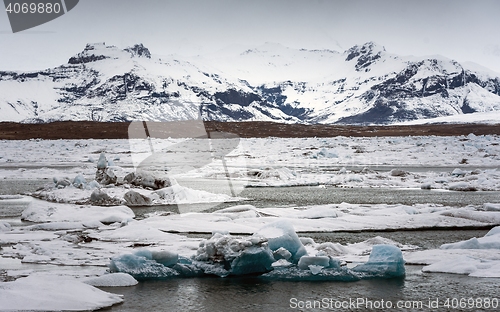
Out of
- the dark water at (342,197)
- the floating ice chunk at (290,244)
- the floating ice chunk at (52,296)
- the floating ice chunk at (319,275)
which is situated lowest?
the dark water at (342,197)

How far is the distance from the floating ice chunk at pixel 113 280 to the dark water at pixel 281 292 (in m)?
0.16

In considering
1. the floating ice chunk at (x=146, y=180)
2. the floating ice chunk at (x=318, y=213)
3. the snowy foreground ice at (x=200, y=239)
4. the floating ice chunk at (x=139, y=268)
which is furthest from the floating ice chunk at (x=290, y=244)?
the floating ice chunk at (x=146, y=180)

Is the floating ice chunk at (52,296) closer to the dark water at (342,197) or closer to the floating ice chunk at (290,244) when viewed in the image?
the floating ice chunk at (290,244)

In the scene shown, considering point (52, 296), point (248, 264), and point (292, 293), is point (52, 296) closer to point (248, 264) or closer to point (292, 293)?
point (248, 264)

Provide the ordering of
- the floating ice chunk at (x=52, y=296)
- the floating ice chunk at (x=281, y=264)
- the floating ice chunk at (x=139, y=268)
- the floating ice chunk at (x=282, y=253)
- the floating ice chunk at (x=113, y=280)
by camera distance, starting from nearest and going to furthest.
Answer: the floating ice chunk at (x=52, y=296) → the floating ice chunk at (x=113, y=280) → the floating ice chunk at (x=139, y=268) → the floating ice chunk at (x=281, y=264) → the floating ice chunk at (x=282, y=253)

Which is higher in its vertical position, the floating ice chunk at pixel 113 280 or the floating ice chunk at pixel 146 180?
the floating ice chunk at pixel 146 180

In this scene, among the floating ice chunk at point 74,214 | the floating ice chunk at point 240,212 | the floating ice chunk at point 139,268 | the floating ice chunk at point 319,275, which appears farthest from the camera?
the floating ice chunk at point 240,212

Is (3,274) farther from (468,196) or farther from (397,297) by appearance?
(468,196)

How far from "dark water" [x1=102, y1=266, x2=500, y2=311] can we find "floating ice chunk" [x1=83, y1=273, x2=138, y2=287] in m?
0.16

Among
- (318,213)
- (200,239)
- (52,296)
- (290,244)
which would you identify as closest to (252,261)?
(290,244)

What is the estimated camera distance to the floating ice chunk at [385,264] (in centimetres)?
938

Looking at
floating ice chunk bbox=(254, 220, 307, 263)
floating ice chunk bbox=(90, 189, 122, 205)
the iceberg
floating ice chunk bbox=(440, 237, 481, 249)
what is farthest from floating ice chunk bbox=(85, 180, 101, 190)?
floating ice chunk bbox=(440, 237, 481, 249)

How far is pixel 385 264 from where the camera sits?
30.9ft

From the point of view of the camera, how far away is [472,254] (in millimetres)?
10461
